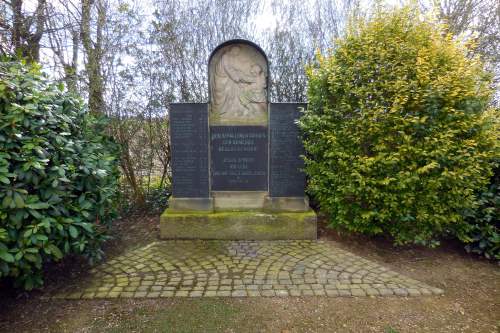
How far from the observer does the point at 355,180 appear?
4.00 meters

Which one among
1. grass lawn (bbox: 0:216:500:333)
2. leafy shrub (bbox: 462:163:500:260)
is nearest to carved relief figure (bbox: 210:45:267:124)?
grass lawn (bbox: 0:216:500:333)

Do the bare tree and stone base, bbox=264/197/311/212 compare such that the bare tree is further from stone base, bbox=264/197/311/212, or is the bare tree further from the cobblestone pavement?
stone base, bbox=264/197/311/212

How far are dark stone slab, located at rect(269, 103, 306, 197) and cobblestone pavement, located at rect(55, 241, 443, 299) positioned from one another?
1.01 meters

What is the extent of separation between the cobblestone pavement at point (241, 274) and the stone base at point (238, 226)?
23 cm

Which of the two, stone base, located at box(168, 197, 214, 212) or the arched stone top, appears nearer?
stone base, located at box(168, 197, 214, 212)

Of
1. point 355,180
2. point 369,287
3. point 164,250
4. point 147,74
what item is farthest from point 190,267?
point 147,74

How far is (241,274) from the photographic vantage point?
3551 mm

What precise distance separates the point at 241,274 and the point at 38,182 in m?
2.55

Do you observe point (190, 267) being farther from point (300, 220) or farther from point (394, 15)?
point (394, 15)

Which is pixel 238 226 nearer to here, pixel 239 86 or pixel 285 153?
pixel 285 153

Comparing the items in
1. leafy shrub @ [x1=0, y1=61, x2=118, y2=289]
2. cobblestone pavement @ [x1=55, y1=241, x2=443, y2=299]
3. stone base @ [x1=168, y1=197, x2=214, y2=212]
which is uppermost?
leafy shrub @ [x1=0, y1=61, x2=118, y2=289]

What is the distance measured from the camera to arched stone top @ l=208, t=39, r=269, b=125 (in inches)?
194

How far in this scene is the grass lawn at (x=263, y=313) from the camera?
2625mm

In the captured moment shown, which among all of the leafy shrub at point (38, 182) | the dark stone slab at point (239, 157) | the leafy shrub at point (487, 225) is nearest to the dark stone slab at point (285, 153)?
the dark stone slab at point (239, 157)
